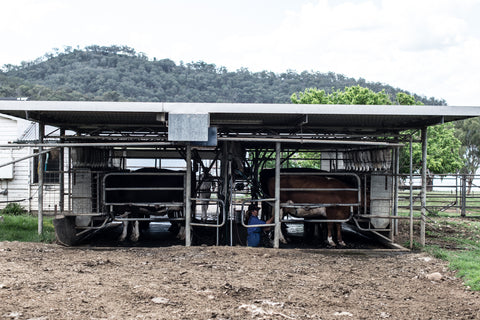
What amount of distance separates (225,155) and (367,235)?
14.7 ft

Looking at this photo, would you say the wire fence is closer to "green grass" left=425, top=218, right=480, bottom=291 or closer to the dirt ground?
"green grass" left=425, top=218, right=480, bottom=291

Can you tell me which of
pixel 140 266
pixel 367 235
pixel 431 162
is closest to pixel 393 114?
pixel 367 235

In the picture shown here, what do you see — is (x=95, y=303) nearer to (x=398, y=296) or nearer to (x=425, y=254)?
(x=398, y=296)

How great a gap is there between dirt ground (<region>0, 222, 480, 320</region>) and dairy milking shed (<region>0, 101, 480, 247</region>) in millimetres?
1272

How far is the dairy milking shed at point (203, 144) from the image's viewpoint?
9148mm

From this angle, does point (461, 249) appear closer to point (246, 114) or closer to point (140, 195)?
point (246, 114)

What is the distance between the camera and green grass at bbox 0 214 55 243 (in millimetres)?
10757

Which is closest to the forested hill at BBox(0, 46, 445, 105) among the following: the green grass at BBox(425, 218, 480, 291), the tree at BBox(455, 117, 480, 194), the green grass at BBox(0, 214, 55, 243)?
the tree at BBox(455, 117, 480, 194)

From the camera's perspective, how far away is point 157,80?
68.4m

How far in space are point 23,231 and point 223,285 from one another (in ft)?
24.1

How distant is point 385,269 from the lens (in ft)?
26.7

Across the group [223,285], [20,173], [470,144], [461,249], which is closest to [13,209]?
[20,173]

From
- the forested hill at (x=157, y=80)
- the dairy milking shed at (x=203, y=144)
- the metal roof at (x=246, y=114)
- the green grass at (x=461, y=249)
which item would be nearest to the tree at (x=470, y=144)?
the forested hill at (x=157, y=80)

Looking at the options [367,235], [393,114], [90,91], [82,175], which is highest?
[90,91]
